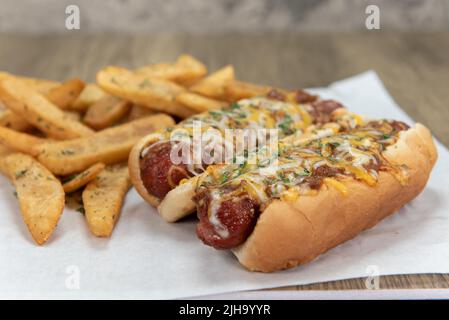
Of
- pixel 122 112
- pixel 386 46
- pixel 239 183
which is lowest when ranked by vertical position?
pixel 386 46

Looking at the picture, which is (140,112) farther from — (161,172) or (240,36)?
(240,36)

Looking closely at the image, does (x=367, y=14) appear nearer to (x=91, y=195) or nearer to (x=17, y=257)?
(x=91, y=195)

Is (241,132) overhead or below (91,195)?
overhead

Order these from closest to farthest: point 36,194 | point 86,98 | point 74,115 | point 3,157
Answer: point 36,194
point 3,157
point 74,115
point 86,98

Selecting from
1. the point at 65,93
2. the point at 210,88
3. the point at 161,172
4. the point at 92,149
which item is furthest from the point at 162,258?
the point at 65,93

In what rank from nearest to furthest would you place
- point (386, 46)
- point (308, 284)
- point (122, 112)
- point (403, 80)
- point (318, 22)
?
point (308, 284) < point (122, 112) < point (403, 80) < point (386, 46) < point (318, 22)

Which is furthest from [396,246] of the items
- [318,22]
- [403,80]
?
[318,22]

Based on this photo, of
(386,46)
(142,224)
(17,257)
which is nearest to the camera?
(17,257)
